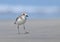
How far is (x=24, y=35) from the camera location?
11.6 meters

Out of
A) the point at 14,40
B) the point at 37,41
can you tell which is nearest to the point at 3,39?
the point at 14,40

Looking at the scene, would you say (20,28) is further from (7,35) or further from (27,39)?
(27,39)

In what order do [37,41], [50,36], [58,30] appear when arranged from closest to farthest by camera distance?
[37,41], [50,36], [58,30]

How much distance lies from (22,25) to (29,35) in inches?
52.4

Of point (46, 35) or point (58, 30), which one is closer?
point (46, 35)

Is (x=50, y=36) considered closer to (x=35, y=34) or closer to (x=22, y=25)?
(x=35, y=34)

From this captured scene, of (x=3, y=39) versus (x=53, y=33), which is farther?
(x=53, y=33)

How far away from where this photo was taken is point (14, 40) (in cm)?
1055

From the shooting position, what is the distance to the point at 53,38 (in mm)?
10836

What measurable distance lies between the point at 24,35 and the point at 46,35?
2.53ft

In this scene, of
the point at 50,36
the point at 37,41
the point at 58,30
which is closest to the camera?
the point at 37,41

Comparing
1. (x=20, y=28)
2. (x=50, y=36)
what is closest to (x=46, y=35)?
(x=50, y=36)

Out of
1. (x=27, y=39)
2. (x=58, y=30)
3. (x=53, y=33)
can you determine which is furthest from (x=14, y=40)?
(x=58, y=30)

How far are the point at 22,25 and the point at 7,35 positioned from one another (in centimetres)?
130
